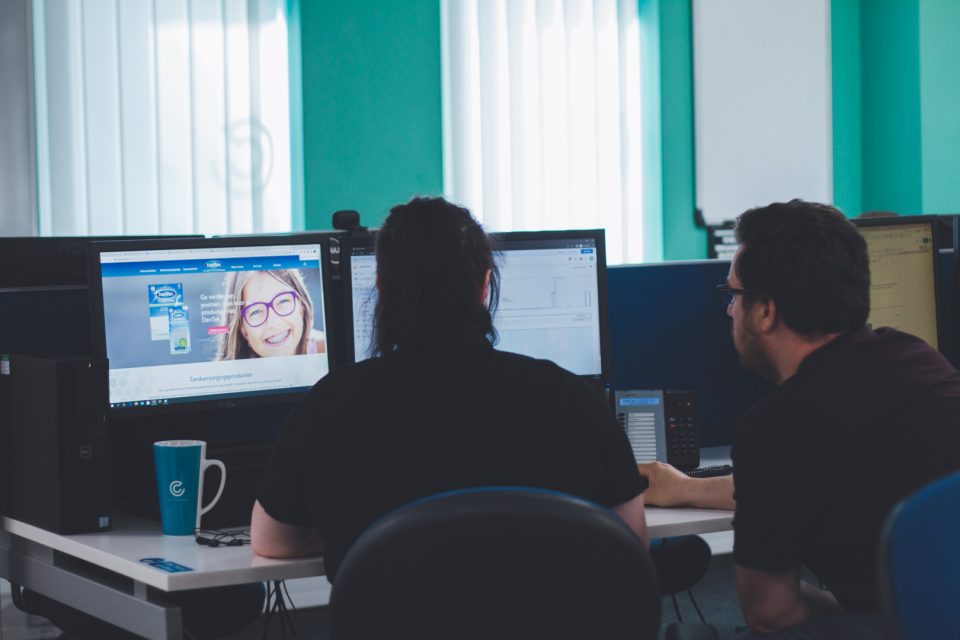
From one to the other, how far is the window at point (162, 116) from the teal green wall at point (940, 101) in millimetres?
3055

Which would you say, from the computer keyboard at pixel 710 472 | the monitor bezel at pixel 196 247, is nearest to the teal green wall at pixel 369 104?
the monitor bezel at pixel 196 247

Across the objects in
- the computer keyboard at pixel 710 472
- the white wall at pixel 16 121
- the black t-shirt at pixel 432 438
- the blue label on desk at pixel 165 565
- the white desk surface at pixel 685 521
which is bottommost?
the white desk surface at pixel 685 521

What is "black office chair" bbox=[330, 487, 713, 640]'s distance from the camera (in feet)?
3.38

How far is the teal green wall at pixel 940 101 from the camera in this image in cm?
513

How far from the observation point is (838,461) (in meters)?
1.44

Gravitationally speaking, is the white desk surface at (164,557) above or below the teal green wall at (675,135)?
below

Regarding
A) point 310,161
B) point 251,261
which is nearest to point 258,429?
point 251,261

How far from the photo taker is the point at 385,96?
4383 mm

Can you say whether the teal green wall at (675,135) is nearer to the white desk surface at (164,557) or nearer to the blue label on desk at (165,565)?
the white desk surface at (164,557)

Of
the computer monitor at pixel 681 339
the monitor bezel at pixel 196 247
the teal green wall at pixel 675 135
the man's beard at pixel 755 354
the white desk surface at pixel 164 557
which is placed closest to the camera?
the white desk surface at pixel 164 557

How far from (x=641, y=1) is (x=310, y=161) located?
67.5 inches

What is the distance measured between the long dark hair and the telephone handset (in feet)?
2.44

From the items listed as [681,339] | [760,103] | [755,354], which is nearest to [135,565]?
[755,354]

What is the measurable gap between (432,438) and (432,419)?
26 millimetres
